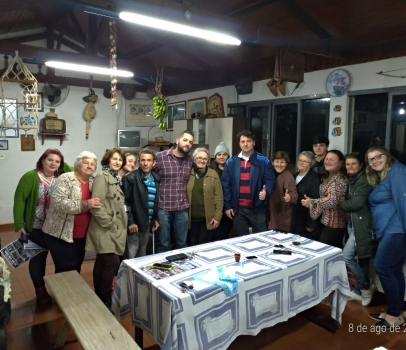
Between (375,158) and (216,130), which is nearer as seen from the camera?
(375,158)

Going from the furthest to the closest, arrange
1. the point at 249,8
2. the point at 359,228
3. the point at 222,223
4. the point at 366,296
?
the point at 249,8 < the point at 222,223 < the point at 366,296 < the point at 359,228

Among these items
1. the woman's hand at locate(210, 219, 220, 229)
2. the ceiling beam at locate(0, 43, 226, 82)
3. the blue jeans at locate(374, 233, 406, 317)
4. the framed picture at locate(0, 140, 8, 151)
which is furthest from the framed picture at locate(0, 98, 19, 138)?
the blue jeans at locate(374, 233, 406, 317)

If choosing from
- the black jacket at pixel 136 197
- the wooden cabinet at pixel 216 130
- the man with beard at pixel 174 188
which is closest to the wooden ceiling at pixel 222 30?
the wooden cabinet at pixel 216 130

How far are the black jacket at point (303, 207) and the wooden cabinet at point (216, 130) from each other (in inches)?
82.8

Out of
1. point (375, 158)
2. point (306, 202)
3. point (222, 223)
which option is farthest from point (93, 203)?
point (375, 158)

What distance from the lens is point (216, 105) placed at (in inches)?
242

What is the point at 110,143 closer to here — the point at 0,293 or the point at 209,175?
the point at 209,175

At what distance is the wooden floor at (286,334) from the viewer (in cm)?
251

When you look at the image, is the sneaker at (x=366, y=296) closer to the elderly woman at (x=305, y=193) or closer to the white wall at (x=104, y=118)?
the elderly woman at (x=305, y=193)

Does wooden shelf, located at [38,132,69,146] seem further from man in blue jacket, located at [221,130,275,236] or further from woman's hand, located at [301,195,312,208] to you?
woman's hand, located at [301,195,312,208]

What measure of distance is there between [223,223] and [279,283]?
147 centimetres

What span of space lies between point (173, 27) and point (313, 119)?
268 centimetres

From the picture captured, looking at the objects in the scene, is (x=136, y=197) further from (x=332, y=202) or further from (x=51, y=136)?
(x=51, y=136)

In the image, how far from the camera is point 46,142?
6.45 metres
